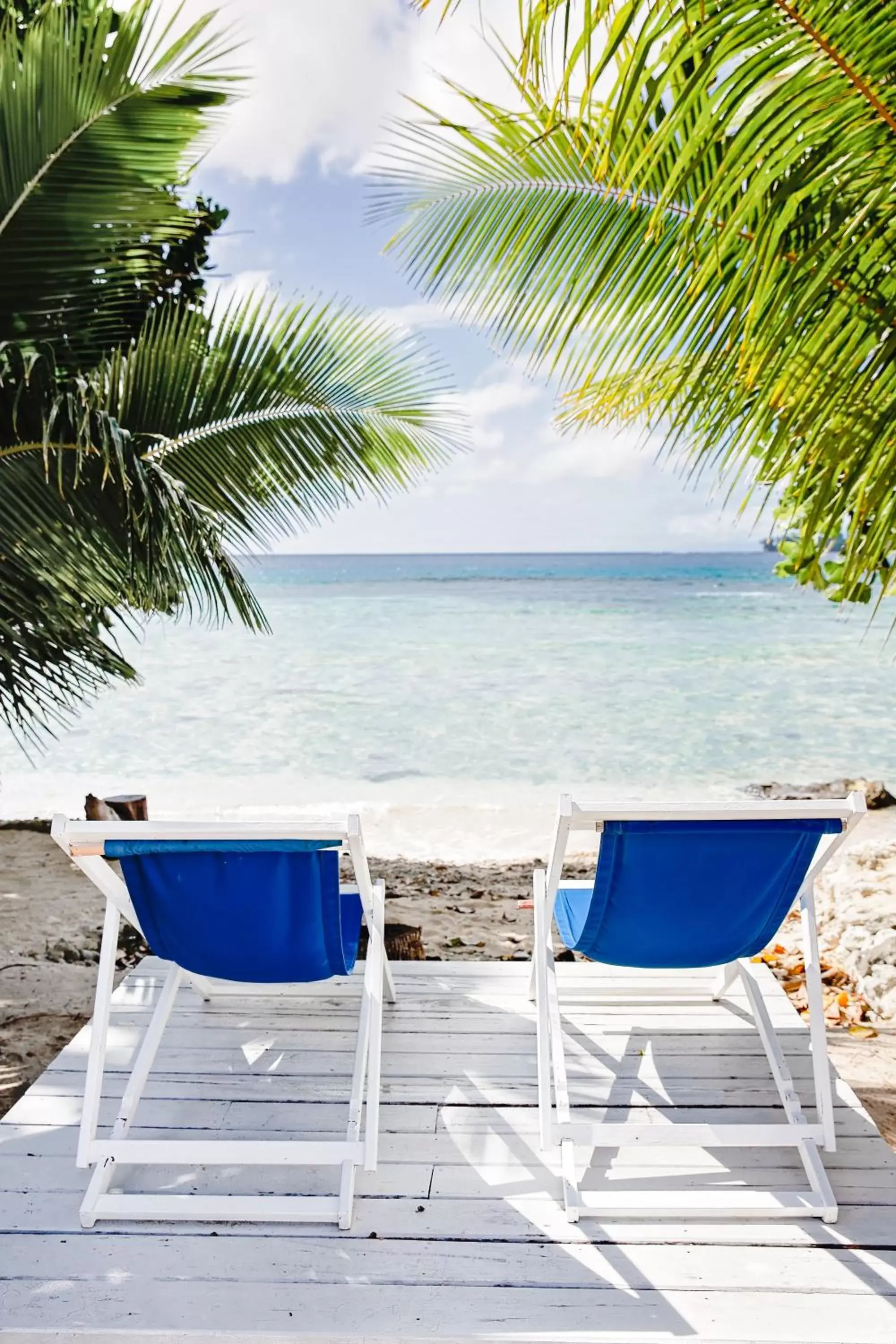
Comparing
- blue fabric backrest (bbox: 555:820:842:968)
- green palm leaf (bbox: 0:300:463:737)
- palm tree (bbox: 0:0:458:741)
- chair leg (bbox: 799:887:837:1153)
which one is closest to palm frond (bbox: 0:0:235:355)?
palm tree (bbox: 0:0:458:741)

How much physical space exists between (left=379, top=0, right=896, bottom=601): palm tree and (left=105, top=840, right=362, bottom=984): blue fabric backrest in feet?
4.38

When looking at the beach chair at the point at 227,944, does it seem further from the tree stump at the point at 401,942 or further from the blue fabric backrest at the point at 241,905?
the tree stump at the point at 401,942

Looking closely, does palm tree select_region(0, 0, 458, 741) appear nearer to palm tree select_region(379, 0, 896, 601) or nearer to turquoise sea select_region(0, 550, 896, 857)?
turquoise sea select_region(0, 550, 896, 857)

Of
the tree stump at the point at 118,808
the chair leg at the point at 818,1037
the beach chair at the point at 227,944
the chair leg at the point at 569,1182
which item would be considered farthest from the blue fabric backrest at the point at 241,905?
the tree stump at the point at 118,808

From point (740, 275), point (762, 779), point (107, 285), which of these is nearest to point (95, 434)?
point (107, 285)

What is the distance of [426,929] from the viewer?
5.27 metres

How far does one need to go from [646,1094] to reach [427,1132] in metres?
0.63

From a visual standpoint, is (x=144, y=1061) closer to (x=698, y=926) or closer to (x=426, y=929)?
(x=698, y=926)

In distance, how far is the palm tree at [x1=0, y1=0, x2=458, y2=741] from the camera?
3.49m

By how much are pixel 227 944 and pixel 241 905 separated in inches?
5.6

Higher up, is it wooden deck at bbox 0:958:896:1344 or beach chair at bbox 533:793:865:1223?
beach chair at bbox 533:793:865:1223

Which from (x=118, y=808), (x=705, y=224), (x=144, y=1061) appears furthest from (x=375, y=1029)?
(x=118, y=808)

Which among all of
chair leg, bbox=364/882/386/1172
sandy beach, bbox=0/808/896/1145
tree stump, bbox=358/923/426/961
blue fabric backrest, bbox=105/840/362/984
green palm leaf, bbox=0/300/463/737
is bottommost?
sandy beach, bbox=0/808/896/1145

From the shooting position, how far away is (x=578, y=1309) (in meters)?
1.89
